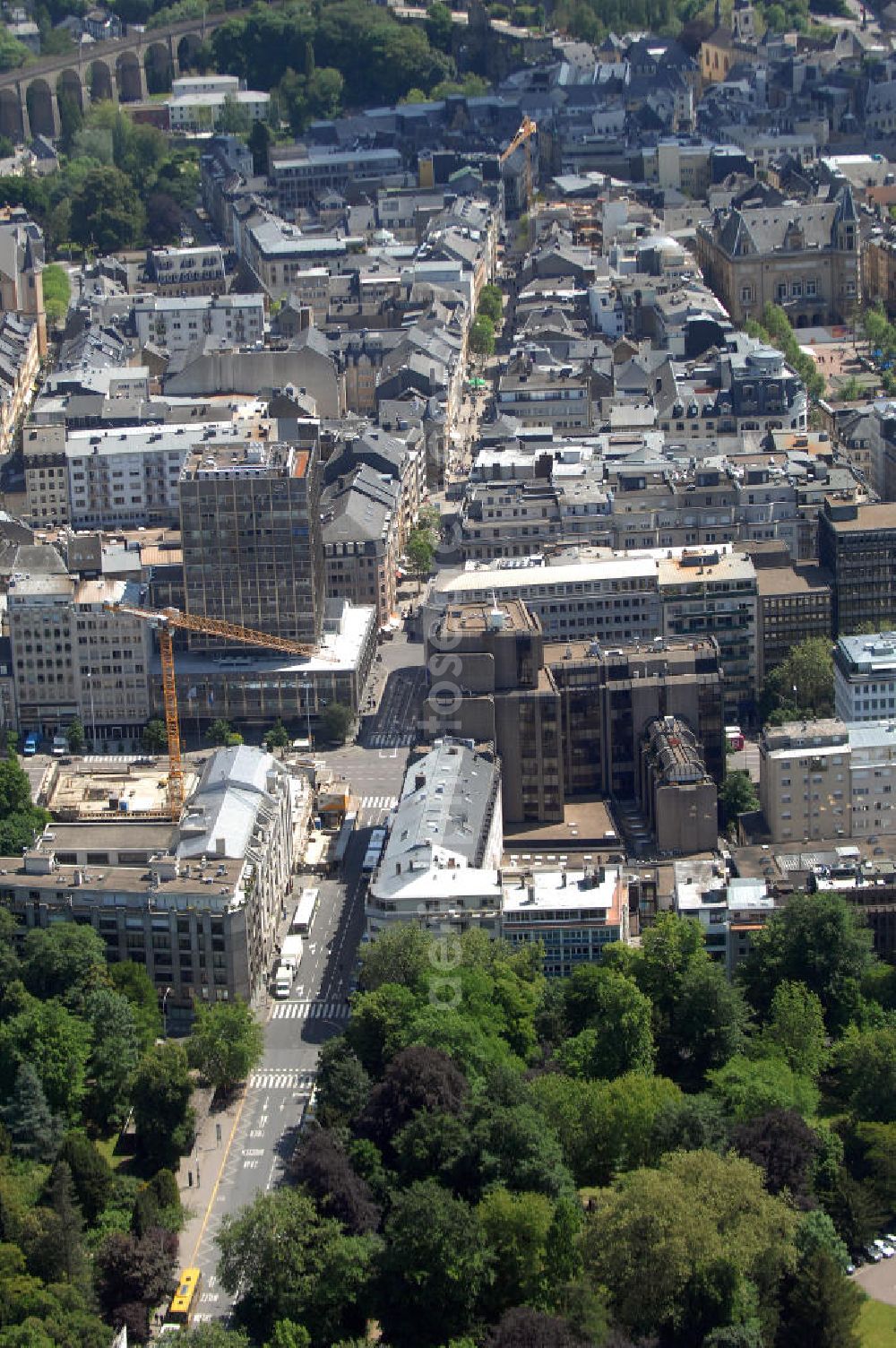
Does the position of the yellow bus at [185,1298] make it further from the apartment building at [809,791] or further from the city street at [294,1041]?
the apartment building at [809,791]

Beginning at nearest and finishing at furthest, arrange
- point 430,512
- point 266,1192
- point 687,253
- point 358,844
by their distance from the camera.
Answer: point 266,1192
point 358,844
point 430,512
point 687,253

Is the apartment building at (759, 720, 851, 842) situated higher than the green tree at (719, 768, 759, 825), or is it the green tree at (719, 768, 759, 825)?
the apartment building at (759, 720, 851, 842)

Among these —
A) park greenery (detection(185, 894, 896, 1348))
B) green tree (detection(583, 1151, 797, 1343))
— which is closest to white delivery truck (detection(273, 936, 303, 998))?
park greenery (detection(185, 894, 896, 1348))

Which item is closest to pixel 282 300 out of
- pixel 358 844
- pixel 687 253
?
pixel 687 253

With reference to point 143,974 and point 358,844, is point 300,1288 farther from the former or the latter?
point 358,844

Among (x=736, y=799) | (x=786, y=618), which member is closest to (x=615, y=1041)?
(x=736, y=799)

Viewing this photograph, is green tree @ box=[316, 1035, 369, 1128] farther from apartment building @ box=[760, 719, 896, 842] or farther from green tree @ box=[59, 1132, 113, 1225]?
apartment building @ box=[760, 719, 896, 842]

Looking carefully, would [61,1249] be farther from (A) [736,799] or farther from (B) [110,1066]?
(A) [736,799]
